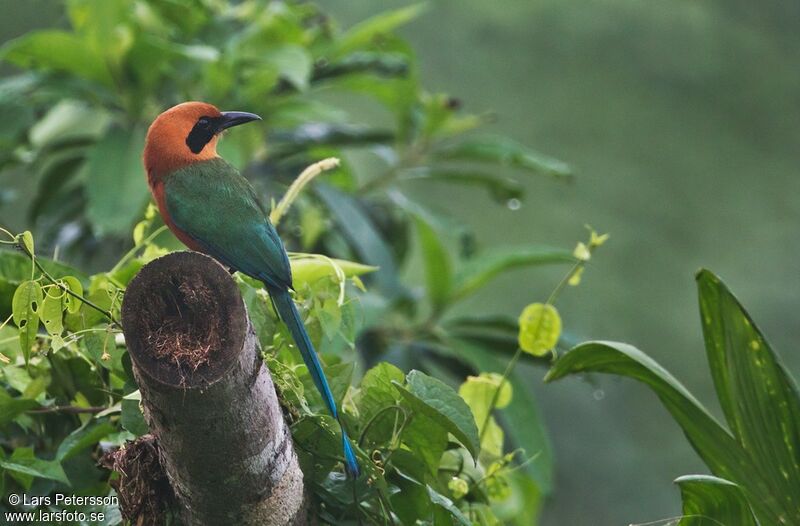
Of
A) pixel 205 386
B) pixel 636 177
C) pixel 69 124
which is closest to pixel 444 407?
pixel 205 386

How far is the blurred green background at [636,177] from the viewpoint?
19.0ft

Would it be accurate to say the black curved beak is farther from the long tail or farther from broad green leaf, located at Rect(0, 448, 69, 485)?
broad green leaf, located at Rect(0, 448, 69, 485)

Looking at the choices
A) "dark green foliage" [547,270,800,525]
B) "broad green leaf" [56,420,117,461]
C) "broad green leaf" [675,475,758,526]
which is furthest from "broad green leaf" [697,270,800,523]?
"broad green leaf" [56,420,117,461]

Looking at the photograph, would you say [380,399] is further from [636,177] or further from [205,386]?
[636,177]

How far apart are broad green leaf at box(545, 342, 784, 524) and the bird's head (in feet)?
2.26

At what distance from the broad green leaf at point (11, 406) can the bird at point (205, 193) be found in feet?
1.23

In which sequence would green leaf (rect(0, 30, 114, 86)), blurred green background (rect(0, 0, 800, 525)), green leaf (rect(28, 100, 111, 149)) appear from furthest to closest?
blurred green background (rect(0, 0, 800, 525)) → green leaf (rect(28, 100, 111, 149)) → green leaf (rect(0, 30, 114, 86))

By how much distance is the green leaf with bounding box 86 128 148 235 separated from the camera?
123 inches

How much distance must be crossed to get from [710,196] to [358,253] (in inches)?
132

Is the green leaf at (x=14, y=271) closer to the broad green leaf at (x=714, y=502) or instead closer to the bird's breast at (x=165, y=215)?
the bird's breast at (x=165, y=215)

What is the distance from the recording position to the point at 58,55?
3297 millimetres

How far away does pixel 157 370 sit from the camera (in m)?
1.32

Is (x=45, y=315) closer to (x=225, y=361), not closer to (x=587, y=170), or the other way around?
(x=225, y=361)

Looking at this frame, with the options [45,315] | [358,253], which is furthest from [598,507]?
[45,315]
